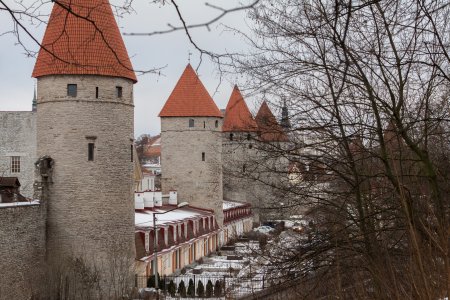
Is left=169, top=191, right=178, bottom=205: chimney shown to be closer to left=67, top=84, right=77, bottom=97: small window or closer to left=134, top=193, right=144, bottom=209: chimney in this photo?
left=134, top=193, right=144, bottom=209: chimney

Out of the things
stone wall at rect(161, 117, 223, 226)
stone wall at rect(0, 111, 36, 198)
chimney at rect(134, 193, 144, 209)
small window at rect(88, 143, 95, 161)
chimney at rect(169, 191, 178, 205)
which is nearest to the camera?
small window at rect(88, 143, 95, 161)

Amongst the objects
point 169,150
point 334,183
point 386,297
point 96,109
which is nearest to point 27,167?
point 169,150

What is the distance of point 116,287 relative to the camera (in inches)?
661

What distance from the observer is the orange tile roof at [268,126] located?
22.4 ft

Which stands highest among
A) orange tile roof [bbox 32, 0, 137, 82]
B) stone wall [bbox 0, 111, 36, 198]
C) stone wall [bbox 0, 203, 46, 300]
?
orange tile roof [bbox 32, 0, 137, 82]

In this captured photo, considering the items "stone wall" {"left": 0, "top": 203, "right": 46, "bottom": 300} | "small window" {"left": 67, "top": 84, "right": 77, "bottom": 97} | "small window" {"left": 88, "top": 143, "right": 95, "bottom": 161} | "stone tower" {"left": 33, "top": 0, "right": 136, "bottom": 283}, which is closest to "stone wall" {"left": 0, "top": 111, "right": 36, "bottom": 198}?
"stone tower" {"left": 33, "top": 0, "right": 136, "bottom": 283}

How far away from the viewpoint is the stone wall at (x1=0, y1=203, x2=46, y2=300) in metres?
14.6

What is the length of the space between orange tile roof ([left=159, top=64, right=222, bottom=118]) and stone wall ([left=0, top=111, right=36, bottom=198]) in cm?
638

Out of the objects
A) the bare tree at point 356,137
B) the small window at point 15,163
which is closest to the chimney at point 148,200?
the small window at point 15,163

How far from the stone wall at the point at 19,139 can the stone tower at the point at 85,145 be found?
1464 centimetres

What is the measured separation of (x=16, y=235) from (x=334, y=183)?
982 centimetres

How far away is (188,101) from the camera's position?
32562mm

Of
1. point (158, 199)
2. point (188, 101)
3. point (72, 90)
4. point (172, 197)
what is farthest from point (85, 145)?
point (188, 101)

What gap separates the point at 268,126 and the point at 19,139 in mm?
26675
